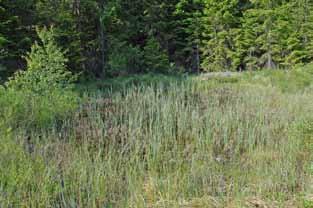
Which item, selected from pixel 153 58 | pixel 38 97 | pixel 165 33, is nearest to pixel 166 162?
pixel 38 97

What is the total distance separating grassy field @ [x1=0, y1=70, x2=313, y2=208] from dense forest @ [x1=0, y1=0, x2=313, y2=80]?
7.01m

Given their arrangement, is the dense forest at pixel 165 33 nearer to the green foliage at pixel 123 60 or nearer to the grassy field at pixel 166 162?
the green foliage at pixel 123 60

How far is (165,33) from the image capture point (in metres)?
15.7

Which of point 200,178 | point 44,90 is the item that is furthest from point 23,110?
point 200,178

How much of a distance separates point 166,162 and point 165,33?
12701 millimetres

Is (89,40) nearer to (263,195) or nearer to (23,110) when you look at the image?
(23,110)

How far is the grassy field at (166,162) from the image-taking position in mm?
2779

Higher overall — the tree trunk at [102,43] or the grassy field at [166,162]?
the tree trunk at [102,43]

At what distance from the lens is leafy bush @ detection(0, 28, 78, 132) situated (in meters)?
4.48

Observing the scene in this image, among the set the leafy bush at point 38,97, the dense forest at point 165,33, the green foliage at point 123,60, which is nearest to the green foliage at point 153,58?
the dense forest at point 165,33

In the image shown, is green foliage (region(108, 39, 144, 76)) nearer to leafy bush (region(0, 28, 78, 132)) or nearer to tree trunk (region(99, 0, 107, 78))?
tree trunk (region(99, 0, 107, 78))

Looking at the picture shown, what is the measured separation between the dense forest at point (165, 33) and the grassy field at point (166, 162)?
23.0 ft

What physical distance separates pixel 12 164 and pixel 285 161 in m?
2.29

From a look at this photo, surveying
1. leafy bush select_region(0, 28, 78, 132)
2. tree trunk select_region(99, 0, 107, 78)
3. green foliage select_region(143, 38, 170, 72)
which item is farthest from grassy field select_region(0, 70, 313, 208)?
green foliage select_region(143, 38, 170, 72)
